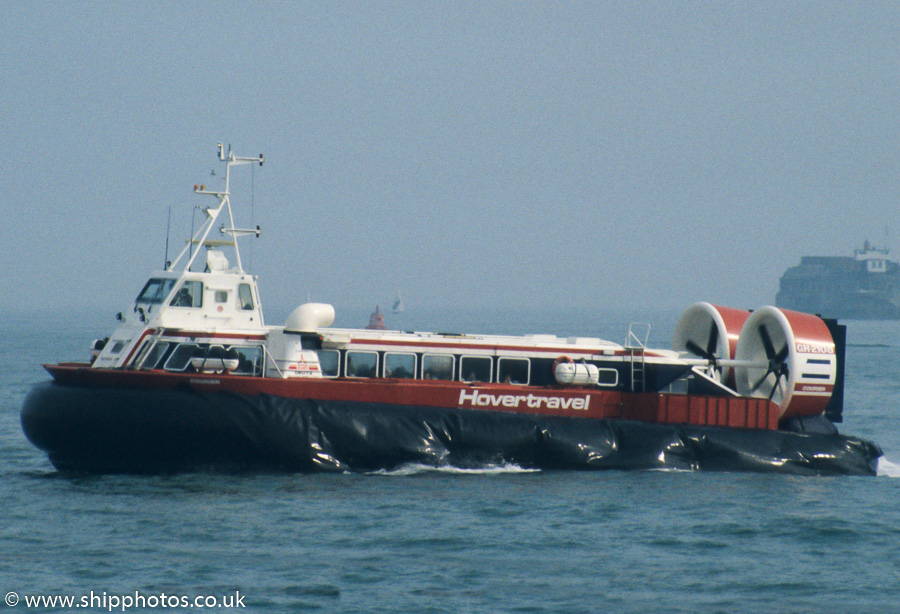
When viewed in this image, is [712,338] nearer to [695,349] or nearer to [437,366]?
[695,349]

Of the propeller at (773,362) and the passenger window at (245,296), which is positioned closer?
the passenger window at (245,296)

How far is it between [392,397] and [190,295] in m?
3.34

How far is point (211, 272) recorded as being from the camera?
14844mm

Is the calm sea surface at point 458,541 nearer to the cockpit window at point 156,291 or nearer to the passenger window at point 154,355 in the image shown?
the passenger window at point 154,355

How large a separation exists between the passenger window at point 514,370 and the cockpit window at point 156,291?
5.01 metres

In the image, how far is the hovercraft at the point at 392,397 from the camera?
1341cm

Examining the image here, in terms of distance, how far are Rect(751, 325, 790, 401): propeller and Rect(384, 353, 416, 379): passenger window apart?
5499 millimetres

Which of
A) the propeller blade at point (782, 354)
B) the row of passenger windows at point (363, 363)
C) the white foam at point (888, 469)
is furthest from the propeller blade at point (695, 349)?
the white foam at point (888, 469)

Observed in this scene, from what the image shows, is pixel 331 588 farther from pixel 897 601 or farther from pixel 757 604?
pixel 897 601

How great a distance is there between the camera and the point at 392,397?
14.4 meters

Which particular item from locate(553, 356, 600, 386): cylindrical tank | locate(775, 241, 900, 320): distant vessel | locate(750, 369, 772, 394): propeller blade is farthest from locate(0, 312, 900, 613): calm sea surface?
locate(775, 241, 900, 320): distant vessel

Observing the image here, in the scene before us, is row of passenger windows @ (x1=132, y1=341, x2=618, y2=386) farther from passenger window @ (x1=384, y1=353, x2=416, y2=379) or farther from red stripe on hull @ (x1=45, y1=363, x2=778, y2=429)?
red stripe on hull @ (x1=45, y1=363, x2=778, y2=429)

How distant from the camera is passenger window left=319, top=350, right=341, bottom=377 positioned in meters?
14.6

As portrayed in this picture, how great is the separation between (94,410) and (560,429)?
252 inches
